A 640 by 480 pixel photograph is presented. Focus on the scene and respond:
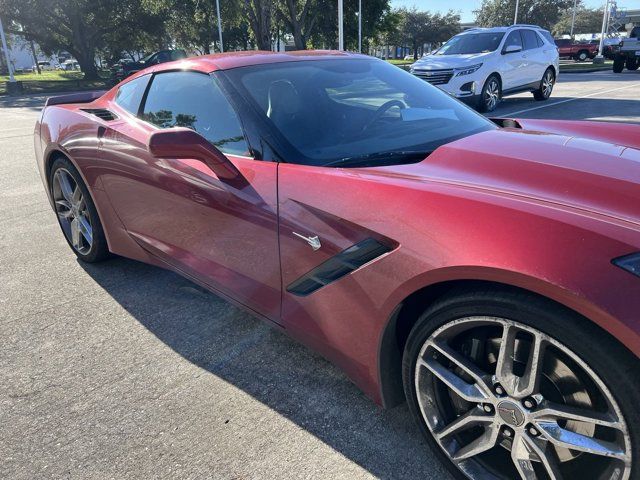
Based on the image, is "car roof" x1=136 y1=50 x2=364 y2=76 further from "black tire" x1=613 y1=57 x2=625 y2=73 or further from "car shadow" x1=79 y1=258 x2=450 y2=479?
"black tire" x1=613 y1=57 x2=625 y2=73

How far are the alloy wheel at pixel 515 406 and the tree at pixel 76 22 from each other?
100 feet

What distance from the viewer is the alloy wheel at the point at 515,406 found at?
4.36 feet

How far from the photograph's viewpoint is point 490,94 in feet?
32.4

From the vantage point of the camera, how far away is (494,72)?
9852 mm

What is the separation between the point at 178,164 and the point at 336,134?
766 millimetres

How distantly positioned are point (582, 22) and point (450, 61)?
74.8 m

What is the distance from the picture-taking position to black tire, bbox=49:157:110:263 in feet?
10.7

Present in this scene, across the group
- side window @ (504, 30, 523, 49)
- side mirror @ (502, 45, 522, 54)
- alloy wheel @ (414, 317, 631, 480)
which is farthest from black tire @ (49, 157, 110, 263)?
side window @ (504, 30, 523, 49)

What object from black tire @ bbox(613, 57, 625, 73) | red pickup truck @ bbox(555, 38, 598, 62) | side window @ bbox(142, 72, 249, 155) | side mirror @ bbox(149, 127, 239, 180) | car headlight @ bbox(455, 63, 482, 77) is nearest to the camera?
side mirror @ bbox(149, 127, 239, 180)

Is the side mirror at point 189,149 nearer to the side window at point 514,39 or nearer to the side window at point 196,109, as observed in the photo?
the side window at point 196,109

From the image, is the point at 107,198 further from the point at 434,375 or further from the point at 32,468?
the point at 434,375

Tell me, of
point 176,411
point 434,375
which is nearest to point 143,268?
point 176,411

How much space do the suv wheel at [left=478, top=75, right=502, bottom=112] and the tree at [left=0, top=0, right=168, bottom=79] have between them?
83.3ft

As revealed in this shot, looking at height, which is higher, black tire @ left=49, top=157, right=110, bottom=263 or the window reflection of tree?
the window reflection of tree
